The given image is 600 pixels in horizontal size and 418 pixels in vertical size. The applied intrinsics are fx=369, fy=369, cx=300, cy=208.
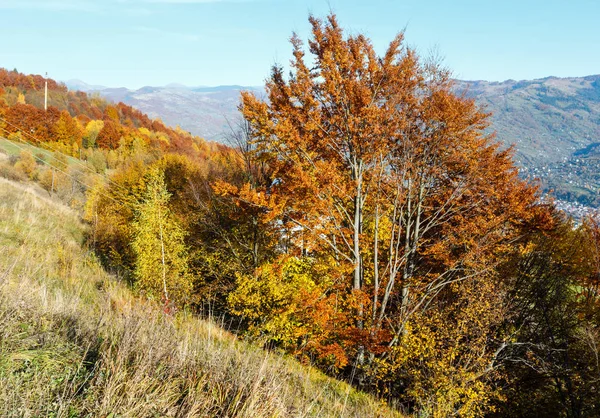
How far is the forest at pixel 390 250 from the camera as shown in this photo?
14492mm

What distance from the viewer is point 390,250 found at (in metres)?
16.5

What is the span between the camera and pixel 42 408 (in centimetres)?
288

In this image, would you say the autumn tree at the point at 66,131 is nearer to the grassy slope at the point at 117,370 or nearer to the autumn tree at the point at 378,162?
the autumn tree at the point at 378,162

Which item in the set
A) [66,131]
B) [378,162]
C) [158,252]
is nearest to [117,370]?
[378,162]

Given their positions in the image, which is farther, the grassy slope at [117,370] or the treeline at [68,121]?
the treeline at [68,121]

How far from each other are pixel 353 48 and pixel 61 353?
1450 cm

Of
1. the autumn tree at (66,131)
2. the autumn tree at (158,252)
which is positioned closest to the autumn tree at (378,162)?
the autumn tree at (158,252)

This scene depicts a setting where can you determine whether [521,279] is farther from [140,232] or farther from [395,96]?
[140,232]

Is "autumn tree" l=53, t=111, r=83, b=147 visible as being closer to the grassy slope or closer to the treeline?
the treeline

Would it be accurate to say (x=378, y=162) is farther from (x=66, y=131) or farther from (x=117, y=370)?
(x=66, y=131)

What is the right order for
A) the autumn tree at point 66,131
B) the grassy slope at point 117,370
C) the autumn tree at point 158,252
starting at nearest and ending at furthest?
the grassy slope at point 117,370
the autumn tree at point 158,252
the autumn tree at point 66,131

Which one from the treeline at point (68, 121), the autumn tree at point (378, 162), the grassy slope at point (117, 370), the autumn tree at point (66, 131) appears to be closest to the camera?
the grassy slope at point (117, 370)

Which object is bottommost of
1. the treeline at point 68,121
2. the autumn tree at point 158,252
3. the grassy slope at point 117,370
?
the autumn tree at point 158,252

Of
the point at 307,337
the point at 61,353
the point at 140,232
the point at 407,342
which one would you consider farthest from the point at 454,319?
the point at 140,232
